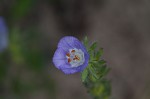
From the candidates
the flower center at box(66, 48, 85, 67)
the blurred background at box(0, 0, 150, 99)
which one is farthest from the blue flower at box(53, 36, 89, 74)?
the blurred background at box(0, 0, 150, 99)

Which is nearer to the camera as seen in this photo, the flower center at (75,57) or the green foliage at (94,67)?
the green foliage at (94,67)

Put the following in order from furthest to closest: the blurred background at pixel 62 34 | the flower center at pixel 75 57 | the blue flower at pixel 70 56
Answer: the blurred background at pixel 62 34
the flower center at pixel 75 57
the blue flower at pixel 70 56

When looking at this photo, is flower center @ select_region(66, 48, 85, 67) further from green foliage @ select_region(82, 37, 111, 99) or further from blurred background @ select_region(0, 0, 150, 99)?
blurred background @ select_region(0, 0, 150, 99)

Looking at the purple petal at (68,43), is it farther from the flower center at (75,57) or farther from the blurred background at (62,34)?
the blurred background at (62,34)

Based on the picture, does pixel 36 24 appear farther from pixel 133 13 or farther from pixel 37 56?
pixel 133 13

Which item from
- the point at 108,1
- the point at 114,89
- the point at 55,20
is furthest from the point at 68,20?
the point at 114,89

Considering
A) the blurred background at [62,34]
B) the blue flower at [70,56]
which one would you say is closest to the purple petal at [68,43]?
the blue flower at [70,56]
